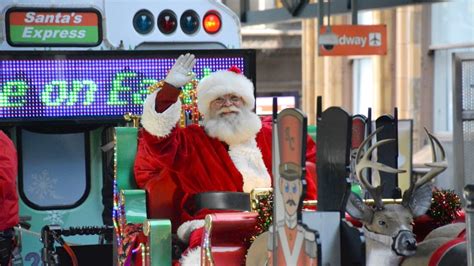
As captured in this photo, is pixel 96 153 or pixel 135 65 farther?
pixel 96 153

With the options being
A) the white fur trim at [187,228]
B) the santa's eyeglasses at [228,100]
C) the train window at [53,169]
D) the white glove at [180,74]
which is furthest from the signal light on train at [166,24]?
the white fur trim at [187,228]

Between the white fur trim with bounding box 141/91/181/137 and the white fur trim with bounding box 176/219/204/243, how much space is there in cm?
65

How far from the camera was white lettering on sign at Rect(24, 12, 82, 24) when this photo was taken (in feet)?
30.1

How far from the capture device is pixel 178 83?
7.19m

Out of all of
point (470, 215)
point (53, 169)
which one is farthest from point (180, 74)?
point (470, 215)

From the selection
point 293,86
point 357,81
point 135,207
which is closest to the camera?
point 135,207

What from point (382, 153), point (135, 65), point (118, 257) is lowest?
point (118, 257)

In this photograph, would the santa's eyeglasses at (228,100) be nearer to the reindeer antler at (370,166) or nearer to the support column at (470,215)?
the reindeer antler at (370,166)

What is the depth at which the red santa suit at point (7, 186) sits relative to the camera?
7.84 metres

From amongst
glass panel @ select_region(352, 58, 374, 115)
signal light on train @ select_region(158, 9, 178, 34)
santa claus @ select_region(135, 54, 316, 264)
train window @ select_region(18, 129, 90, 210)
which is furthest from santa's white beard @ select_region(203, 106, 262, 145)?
glass panel @ select_region(352, 58, 374, 115)

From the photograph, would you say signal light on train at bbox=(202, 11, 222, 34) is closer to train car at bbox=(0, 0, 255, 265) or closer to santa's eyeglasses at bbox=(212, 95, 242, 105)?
train car at bbox=(0, 0, 255, 265)

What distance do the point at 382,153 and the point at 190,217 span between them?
4.67 ft

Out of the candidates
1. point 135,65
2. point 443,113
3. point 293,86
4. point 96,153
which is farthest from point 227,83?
point 293,86

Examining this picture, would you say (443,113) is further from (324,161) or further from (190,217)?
(324,161)
